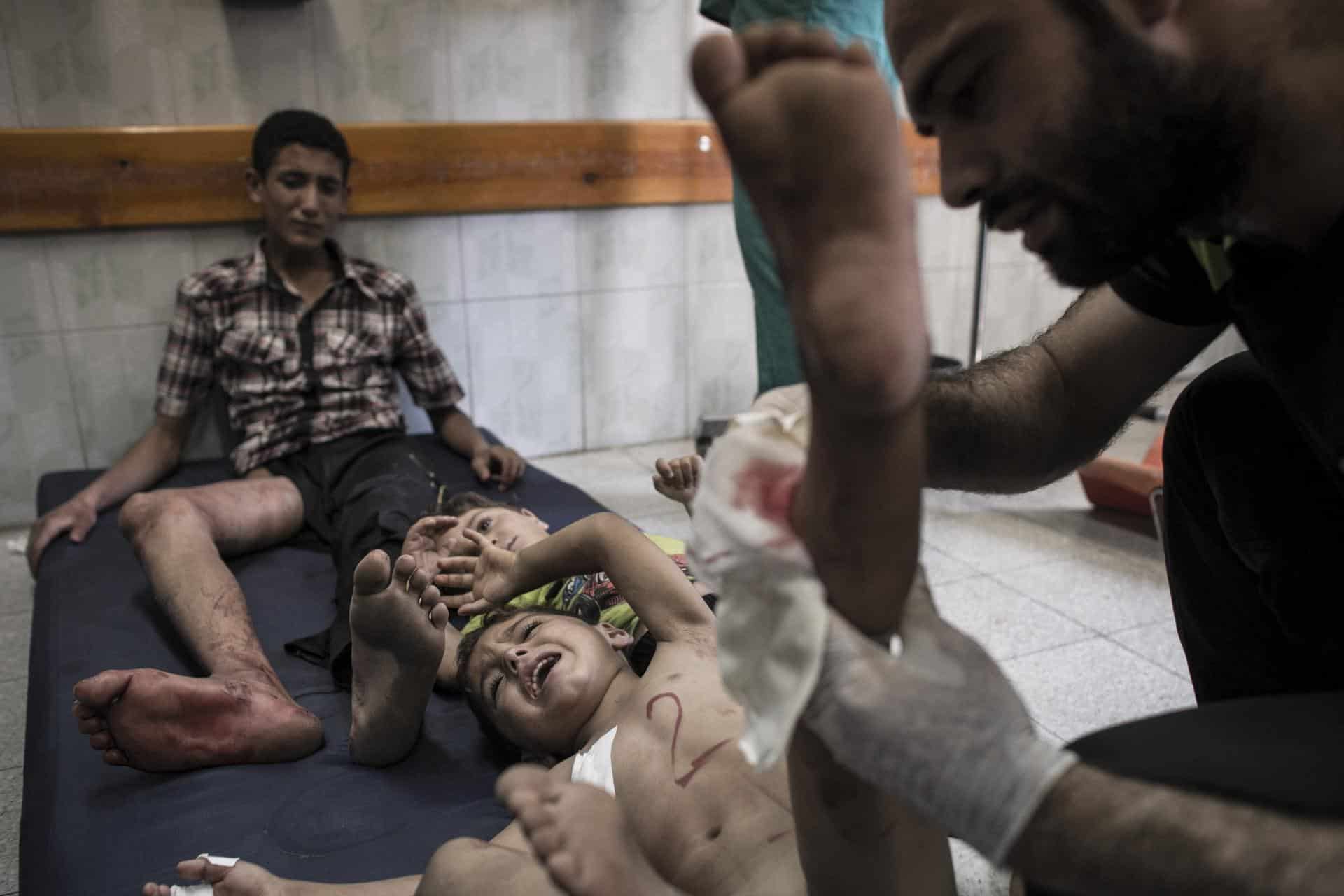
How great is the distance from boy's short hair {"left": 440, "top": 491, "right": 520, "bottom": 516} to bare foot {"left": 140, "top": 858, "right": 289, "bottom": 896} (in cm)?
83

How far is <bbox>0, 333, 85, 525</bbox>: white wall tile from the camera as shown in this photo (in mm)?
2424

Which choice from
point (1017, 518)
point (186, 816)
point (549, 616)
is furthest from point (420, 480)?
point (1017, 518)

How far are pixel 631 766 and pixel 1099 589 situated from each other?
142 centimetres

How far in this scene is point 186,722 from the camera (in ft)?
4.16

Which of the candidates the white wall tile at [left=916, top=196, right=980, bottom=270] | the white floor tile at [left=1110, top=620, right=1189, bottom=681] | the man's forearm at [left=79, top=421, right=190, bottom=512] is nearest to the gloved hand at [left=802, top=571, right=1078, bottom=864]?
the white floor tile at [left=1110, top=620, right=1189, bottom=681]

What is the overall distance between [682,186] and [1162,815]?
258cm

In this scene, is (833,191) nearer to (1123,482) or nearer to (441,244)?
(1123,482)

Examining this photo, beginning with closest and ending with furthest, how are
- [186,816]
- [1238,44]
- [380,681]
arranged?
[1238,44] < [186,816] < [380,681]

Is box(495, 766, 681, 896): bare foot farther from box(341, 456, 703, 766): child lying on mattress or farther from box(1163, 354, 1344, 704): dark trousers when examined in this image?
box(1163, 354, 1344, 704): dark trousers

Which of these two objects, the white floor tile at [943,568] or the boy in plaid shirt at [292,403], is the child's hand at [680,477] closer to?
the boy in plaid shirt at [292,403]

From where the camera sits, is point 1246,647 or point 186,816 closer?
point 1246,647

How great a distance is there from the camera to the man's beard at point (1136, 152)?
703 mm

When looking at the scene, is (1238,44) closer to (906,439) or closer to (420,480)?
(906,439)

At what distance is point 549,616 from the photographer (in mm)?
1362
